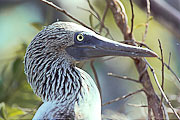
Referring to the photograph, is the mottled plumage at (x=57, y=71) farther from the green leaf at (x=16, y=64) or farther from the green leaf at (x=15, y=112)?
the green leaf at (x=16, y=64)

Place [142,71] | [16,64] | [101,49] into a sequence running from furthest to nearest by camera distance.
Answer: [16,64] < [142,71] < [101,49]

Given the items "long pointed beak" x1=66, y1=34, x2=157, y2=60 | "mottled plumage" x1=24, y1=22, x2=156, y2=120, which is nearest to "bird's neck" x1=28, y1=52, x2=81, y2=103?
"mottled plumage" x1=24, y1=22, x2=156, y2=120

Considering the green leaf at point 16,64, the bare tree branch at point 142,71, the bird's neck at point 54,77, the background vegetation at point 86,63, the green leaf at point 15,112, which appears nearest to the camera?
the bird's neck at point 54,77

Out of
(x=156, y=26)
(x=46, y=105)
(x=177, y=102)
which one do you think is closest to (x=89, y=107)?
(x=46, y=105)

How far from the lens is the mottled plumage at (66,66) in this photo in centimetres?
250

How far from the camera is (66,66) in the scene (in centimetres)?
265

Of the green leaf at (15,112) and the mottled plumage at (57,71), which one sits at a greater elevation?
the mottled plumage at (57,71)

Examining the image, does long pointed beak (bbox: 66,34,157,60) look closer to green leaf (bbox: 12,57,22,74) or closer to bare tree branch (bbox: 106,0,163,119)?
bare tree branch (bbox: 106,0,163,119)

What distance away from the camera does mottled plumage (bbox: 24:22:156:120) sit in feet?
8.19

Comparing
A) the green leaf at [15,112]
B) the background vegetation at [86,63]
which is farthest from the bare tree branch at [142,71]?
the green leaf at [15,112]

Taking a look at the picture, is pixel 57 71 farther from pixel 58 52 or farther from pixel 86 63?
pixel 86 63

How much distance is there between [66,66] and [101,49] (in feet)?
0.90

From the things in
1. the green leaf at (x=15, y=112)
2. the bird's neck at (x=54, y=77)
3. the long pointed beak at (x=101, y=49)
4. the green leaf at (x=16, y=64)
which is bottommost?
the green leaf at (x=15, y=112)

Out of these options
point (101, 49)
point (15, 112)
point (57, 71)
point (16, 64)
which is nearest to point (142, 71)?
point (101, 49)
